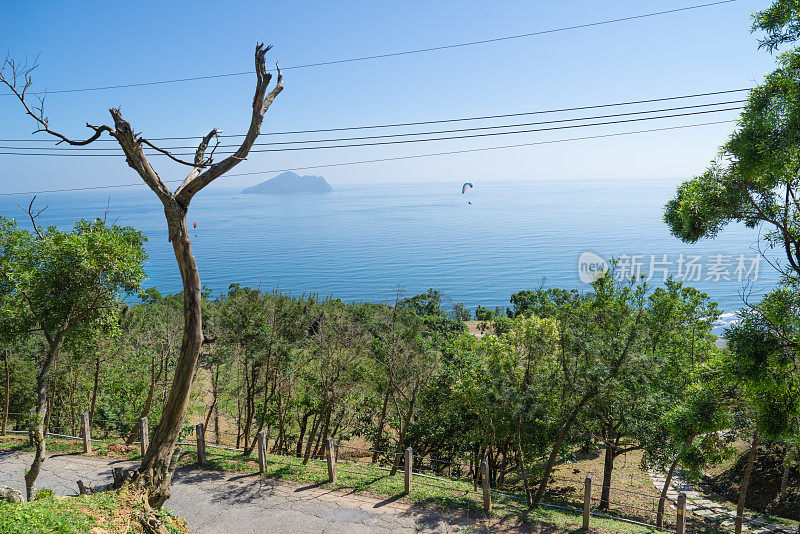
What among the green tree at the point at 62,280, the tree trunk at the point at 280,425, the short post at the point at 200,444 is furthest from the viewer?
the tree trunk at the point at 280,425

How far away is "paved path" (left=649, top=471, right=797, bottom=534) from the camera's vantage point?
32.7 feet

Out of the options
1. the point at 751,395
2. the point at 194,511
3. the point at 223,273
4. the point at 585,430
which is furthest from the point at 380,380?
the point at 223,273

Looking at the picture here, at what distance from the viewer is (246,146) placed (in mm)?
5363

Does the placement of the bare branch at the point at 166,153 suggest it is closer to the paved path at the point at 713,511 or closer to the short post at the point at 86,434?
the short post at the point at 86,434

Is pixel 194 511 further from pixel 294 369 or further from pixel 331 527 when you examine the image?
pixel 294 369

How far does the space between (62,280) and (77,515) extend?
5.30 metres

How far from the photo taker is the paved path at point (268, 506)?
26.3 feet

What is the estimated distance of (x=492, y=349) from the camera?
10.8 metres

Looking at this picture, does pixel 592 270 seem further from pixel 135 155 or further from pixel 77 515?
pixel 77 515

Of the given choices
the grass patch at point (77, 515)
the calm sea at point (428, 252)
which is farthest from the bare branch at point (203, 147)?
the calm sea at point (428, 252)

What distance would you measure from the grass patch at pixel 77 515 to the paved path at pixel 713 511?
38.8 ft

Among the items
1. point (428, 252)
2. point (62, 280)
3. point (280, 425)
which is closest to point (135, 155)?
point (62, 280)

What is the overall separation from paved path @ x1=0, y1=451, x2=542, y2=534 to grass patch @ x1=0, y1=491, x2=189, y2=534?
2.77 meters

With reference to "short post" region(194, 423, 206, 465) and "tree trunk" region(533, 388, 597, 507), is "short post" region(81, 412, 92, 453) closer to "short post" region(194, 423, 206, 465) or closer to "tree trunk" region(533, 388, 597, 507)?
"short post" region(194, 423, 206, 465)
